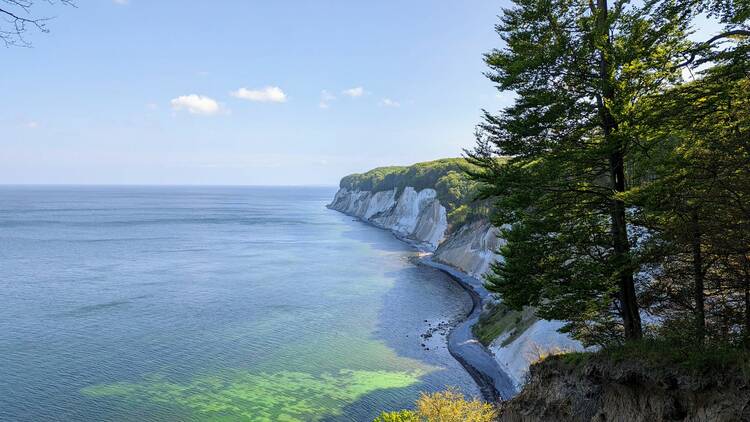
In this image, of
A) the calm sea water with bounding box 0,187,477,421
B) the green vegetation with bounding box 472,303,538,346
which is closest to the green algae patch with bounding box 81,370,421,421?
the calm sea water with bounding box 0,187,477,421

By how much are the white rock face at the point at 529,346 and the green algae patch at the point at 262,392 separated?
7.79 metres

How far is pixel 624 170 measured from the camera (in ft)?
52.3

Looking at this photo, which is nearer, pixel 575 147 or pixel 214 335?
pixel 575 147

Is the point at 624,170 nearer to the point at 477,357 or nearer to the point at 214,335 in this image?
the point at 477,357

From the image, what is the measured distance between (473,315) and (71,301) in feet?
164

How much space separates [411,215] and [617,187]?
119809mm

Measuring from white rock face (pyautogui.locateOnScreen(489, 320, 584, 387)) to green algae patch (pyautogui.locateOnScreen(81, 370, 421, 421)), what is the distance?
7790mm

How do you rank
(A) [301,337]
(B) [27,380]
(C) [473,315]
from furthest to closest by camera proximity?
1. (C) [473,315]
2. (A) [301,337]
3. (B) [27,380]

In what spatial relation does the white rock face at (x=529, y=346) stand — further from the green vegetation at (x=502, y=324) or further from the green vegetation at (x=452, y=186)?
the green vegetation at (x=452, y=186)

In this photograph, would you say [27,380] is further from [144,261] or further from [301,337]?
[144,261]

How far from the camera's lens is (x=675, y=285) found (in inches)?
672

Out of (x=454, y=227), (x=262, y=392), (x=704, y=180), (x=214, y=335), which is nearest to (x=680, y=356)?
(x=704, y=180)

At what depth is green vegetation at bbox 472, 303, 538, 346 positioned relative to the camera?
40.2m

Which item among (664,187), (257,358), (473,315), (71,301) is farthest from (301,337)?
(664,187)
